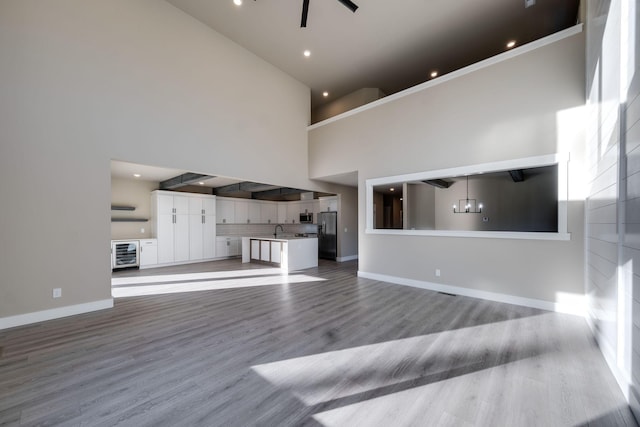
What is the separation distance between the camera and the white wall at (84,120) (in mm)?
3109

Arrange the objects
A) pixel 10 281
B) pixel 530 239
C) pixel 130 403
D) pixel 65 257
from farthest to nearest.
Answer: pixel 530 239
pixel 65 257
pixel 10 281
pixel 130 403

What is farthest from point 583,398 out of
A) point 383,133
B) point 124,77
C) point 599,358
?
point 124,77

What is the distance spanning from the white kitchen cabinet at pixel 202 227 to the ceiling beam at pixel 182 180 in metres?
0.83

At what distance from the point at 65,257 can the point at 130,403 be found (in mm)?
2868

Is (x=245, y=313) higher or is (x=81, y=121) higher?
(x=81, y=121)

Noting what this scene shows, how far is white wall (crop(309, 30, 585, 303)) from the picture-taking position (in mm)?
3430

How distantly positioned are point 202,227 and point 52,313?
493cm

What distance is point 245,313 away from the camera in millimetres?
3465

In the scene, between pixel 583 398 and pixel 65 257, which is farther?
pixel 65 257

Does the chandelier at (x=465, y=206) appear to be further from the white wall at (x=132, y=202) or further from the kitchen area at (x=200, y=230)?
the white wall at (x=132, y=202)

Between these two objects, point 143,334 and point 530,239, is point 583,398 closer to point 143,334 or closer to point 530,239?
point 530,239

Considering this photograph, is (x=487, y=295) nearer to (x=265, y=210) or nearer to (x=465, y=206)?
(x=465, y=206)

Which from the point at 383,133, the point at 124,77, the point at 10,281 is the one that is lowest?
the point at 10,281

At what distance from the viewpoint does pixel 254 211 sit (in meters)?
9.82
